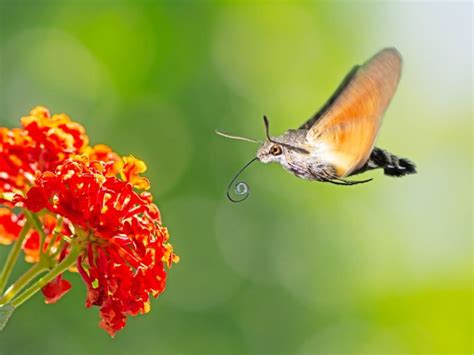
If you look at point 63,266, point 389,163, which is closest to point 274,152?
point 389,163

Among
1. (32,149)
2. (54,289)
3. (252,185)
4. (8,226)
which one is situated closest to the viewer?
(54,289)

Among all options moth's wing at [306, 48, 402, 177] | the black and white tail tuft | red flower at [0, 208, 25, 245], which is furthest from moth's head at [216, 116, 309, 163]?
red flower at [0, 208, 25, 245]

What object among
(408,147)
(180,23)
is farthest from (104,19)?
(408,147)

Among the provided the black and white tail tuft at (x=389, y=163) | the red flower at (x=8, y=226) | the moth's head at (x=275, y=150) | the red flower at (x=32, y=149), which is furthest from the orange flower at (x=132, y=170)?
the black and white tail tuft at (x=389, y=163)

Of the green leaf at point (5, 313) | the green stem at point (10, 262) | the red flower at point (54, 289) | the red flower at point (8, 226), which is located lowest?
the red flower at point (8, 226)

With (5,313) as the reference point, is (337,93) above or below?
above

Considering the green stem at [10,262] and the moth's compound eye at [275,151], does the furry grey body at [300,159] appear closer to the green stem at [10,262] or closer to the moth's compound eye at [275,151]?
the moth's compound eye at [275,151]

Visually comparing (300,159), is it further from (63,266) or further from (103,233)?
(63,266)
